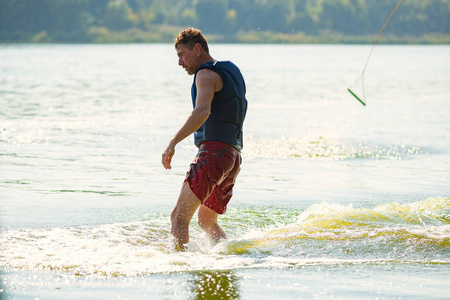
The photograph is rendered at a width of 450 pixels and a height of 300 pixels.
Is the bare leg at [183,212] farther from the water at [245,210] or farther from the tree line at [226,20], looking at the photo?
the tree line at [226,20]

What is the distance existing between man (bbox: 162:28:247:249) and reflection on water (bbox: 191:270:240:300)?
1.68 ft

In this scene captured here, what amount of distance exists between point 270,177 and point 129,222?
3.25 meters

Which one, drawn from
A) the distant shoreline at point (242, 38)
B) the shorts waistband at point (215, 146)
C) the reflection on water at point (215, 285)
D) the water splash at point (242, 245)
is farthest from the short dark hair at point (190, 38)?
the distant shoreline at point (242, 38)

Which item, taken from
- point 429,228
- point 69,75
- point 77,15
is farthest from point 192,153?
point 77,15

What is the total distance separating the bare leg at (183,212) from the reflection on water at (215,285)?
443mm

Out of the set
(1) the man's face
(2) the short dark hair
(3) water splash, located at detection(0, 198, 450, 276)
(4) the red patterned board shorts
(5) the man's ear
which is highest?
(2) the short dark hair

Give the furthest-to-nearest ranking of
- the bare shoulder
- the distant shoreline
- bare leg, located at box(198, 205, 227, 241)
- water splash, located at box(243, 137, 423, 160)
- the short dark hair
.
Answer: the distant shoreline → water splash, located at box(243, 137, 423, 160) → bare leg, located at box(198, 205, 227, 241) → the short dark hair → the bare shoulder

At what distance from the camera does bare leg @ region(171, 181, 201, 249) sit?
5715 mm

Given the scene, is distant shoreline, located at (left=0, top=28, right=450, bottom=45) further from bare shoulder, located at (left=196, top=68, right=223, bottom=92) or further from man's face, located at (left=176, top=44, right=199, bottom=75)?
bare shoulder, located at (left=196, top=68, right=223, bottom=92)

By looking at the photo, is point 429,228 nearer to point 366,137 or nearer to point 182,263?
point 182,263

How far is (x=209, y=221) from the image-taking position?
243 inches

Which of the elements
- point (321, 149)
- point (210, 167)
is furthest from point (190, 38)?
point (321, 149)

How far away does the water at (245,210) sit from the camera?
5258 millimetres

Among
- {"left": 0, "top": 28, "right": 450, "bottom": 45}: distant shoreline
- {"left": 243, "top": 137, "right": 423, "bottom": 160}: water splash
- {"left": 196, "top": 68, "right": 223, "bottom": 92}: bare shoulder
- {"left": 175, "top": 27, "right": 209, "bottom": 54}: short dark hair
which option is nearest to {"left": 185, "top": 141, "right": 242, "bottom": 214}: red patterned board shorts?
{"left": 196, "top": 68, "right": 223, "bottom": 92}: bare shoulder
